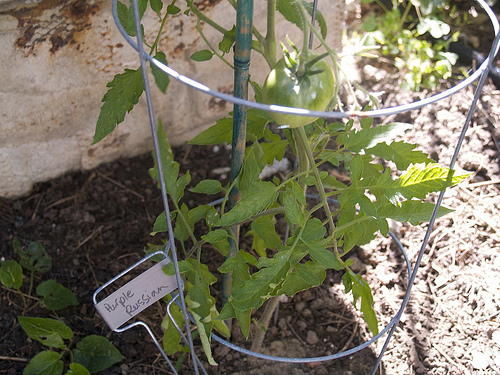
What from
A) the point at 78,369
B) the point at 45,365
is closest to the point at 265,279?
the point at 78,369

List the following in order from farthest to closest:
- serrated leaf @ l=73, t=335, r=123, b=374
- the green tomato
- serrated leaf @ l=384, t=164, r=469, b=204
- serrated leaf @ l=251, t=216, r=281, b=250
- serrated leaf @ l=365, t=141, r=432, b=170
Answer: serrated leaf @ l=73, t=335, r=123, b=374
serrated leaf @ l=251, t=216, r=281, b=250
serrated leaf @ l=365, t=141, r=432, b=170
serrated leaf @ l=384, t=164, r=469, b=204
the green tomato

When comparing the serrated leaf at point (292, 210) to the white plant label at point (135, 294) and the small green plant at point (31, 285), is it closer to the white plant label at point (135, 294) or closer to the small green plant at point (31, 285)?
the white plant label at point (135, 294)

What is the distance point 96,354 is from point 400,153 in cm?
96

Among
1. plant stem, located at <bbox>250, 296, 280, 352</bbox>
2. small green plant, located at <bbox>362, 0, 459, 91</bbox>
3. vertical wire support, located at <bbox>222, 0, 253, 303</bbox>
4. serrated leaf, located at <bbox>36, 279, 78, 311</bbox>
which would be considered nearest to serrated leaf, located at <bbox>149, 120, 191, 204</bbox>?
vertical wire support, located at <bbox>222, 0, 253, 303</bbox>

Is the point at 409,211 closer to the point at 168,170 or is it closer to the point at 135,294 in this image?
the point at 168,170

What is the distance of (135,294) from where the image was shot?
1055 mm

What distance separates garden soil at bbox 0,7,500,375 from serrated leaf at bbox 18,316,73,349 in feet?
0.41

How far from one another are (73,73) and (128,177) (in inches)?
16.6

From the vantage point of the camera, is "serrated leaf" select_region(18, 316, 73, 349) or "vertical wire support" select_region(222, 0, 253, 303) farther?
"serrated leaf" select_region(18, 316, 73, 349)

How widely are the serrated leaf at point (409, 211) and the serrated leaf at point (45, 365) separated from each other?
0.95 meters

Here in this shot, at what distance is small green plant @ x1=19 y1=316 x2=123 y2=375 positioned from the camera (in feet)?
4.41

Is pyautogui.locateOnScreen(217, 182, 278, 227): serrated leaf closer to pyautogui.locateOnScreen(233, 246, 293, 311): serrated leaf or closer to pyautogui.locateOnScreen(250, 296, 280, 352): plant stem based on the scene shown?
pyautogui.locateOnScreen(233, 246, 293, 311): serrated leaf

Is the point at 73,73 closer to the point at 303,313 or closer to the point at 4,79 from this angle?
the point at 4,79

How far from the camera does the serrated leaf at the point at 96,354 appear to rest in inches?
54.1
